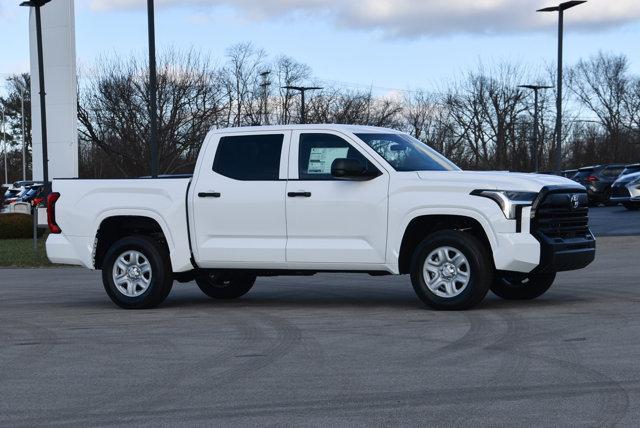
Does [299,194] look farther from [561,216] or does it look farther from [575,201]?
[575,201]

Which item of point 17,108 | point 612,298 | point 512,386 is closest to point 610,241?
point 612,298

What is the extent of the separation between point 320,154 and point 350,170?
81 centimetres

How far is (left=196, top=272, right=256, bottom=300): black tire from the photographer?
1383 centimetres

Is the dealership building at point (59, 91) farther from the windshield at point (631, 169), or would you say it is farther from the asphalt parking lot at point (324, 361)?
the asphalt parking lot at point (324, 361)

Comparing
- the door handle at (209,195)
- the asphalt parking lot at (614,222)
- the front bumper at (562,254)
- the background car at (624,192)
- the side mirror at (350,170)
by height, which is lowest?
the asphalt parking lot at (614,222)

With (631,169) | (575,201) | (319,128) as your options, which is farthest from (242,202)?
(631,169)

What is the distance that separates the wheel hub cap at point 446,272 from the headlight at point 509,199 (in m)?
0.61

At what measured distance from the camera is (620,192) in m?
36.5

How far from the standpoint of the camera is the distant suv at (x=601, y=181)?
44.2m

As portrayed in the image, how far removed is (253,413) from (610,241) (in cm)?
1960

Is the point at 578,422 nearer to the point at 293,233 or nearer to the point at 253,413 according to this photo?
the point at 253,413

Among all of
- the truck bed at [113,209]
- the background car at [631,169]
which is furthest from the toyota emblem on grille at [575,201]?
the background car at [631,169]

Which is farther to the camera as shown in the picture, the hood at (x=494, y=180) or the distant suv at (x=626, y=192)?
the distant suv at (x=626, y=192)

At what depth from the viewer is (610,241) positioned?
25219 mm
